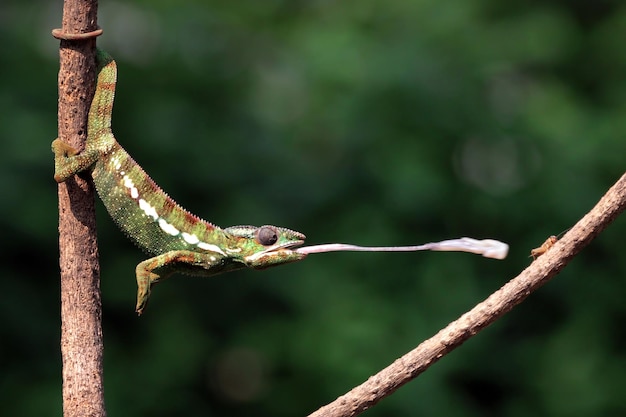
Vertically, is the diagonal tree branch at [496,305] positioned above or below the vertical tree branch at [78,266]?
below

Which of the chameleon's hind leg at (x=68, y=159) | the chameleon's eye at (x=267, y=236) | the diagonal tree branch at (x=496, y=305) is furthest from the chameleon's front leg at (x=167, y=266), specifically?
the diagonal tree branch at (x=496, y=305)

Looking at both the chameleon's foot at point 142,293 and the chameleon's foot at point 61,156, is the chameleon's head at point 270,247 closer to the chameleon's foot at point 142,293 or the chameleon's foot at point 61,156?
the chameleon's foot at point 142,293

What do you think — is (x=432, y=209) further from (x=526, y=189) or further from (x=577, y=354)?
(x=577, y=354)

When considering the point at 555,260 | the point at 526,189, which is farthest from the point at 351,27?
the point at 555,260

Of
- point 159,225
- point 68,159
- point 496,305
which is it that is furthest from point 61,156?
point 496,305

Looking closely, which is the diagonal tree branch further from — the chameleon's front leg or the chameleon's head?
the chameleon's front leg

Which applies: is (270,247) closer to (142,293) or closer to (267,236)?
(267,236)
